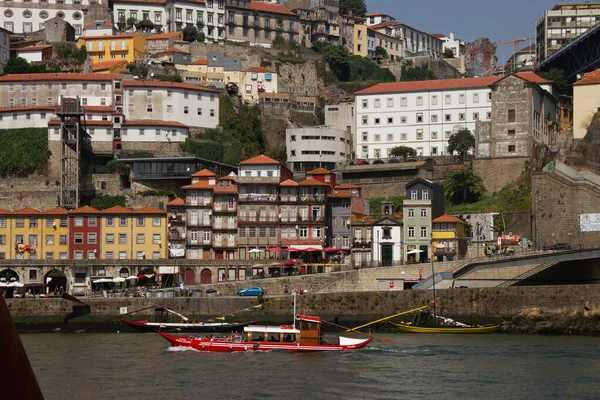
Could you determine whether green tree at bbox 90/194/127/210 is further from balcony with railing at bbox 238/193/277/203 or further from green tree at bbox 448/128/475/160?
green tree at bbox 448/128/475/160

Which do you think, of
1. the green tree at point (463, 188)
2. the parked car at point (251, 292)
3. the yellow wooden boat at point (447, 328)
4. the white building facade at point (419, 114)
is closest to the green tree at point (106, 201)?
the parked car at point (251, 292)

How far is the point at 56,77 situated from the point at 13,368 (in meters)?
94.1

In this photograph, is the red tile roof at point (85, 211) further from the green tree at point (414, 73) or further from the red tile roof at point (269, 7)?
the green tree at point (414, 73)

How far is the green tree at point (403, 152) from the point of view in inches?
3676

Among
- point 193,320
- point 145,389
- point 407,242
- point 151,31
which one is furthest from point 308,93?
point 145,389

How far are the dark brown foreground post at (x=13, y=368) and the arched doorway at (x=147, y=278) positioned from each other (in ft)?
219

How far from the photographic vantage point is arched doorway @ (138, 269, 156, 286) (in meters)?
68.0

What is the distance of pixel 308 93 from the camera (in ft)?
368

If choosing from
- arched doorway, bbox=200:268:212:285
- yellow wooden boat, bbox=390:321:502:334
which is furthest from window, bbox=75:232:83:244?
yellow wooden boat, bbox=390:321:502:334

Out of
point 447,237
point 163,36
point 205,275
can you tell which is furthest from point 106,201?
point 163,36

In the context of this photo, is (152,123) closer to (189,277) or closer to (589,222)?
(189,277)

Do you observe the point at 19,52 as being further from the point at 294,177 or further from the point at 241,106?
the point at 294,177

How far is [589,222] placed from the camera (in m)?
68.4

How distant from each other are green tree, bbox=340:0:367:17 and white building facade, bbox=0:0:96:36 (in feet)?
146
